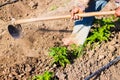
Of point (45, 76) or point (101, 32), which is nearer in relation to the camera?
point (45, 76)

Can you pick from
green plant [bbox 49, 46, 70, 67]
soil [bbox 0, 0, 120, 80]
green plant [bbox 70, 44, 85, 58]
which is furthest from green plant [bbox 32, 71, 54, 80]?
green plant [bbox 70, 44, 85, 58]

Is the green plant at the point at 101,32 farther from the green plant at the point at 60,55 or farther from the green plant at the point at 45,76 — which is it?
the green plant at the point at 45,76

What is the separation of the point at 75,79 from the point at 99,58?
67 centimetres

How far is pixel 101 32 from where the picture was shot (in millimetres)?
6273

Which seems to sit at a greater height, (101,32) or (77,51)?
(101,32)

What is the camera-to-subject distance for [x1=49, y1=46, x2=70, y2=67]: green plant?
5.85 metres

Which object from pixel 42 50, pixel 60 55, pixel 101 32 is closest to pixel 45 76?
pixel 60 55

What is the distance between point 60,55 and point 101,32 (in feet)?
3.18

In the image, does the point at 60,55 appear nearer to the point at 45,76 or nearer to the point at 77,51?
the point at 77,51

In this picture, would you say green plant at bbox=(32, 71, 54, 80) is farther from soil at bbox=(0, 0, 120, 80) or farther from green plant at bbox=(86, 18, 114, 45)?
green plant at bbox=(86, 18, 114, 45)

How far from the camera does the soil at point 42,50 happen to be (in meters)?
5.73

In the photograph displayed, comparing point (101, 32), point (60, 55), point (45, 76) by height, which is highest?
point (101, 32)

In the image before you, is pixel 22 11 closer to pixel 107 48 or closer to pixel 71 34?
pixel 71 34

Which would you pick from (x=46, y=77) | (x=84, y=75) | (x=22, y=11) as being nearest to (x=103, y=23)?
(x=84, y=75)
